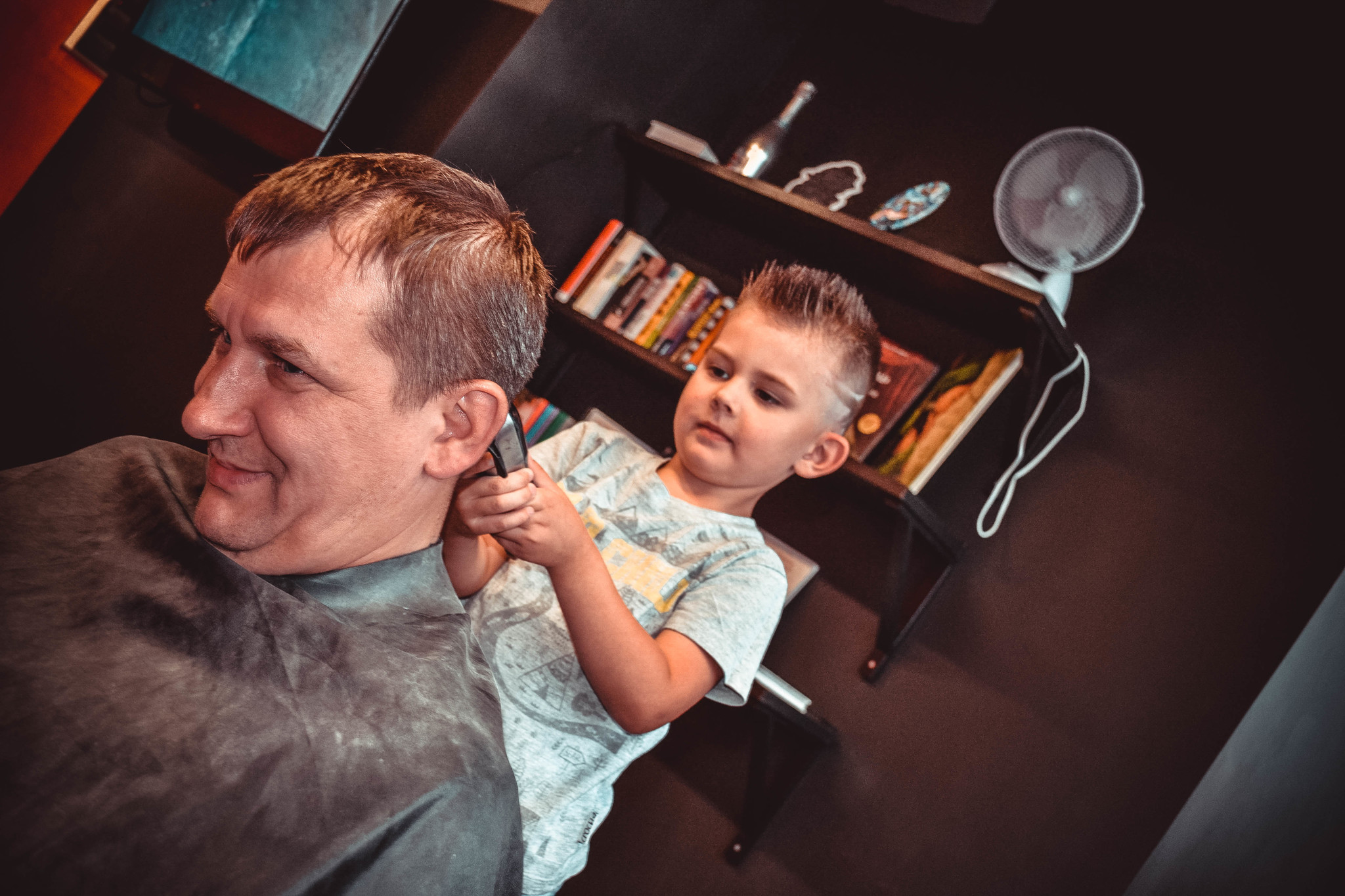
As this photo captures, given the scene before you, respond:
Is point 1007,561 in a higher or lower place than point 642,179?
lower

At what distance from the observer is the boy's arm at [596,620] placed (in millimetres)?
1021

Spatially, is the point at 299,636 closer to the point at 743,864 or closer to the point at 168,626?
the point at 168,626

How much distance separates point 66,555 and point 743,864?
1613 mm

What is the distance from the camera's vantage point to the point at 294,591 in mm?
924

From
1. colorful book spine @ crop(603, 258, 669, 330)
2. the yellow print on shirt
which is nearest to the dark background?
colorful book spine @ crop(603, 258, 669, 330)

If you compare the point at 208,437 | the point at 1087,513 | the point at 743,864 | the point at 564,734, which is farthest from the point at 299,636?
the point at 1087,513

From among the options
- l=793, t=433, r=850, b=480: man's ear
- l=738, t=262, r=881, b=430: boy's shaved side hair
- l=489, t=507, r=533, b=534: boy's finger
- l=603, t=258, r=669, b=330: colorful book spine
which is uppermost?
l=738, t=262, r=881, b=430: boy's shaved side hair

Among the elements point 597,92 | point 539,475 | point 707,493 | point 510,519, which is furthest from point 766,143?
point 510,519

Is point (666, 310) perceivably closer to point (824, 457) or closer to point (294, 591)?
point (824, 457)

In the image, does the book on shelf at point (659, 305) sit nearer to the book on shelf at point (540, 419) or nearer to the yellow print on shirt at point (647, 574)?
the book on shelf at point (540, 419)

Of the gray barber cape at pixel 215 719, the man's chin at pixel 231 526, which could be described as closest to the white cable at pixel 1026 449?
the gray barber cape at pixel 215 719

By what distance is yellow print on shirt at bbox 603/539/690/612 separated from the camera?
139cm

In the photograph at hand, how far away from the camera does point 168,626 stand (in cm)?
80

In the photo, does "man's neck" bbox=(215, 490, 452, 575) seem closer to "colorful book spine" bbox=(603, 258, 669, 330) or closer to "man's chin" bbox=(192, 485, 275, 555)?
"man's chin" bbox=(192, 485, 275, 555)
